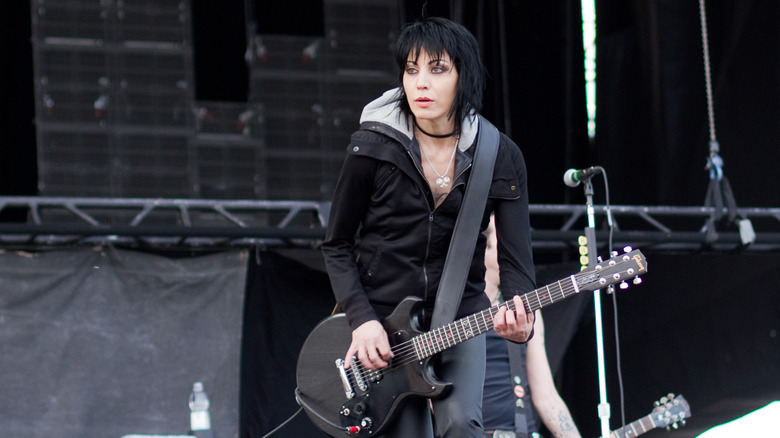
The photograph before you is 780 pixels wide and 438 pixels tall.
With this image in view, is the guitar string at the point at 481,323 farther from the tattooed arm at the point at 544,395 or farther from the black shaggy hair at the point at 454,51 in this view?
the tattooed arm at the point at 544,395

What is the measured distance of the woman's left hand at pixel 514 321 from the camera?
3482mm

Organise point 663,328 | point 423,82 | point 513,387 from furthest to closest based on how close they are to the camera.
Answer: point 663,328 < point 513,387 < point 423,82

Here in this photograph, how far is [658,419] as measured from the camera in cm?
641

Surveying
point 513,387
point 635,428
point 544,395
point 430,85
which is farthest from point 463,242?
point 635,428

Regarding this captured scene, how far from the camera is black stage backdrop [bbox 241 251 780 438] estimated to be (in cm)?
749

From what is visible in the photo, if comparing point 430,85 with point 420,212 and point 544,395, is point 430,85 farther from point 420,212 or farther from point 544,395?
point 544,395

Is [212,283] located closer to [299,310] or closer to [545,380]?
[299,310]

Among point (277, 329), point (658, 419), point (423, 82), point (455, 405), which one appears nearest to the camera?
point (455, 405)

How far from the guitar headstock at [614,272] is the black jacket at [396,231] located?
0.66 feet

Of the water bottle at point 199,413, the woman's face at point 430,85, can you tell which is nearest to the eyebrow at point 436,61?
the woman's face at point 430,85

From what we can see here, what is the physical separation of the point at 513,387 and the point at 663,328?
3262 millimetres

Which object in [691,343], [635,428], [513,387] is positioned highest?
[513,387]

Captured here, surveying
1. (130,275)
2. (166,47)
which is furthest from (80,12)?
(130,275)

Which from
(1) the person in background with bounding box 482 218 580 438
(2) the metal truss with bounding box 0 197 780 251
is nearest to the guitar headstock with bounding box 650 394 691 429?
(1) the person in background with bounding box 482 218 580 438
